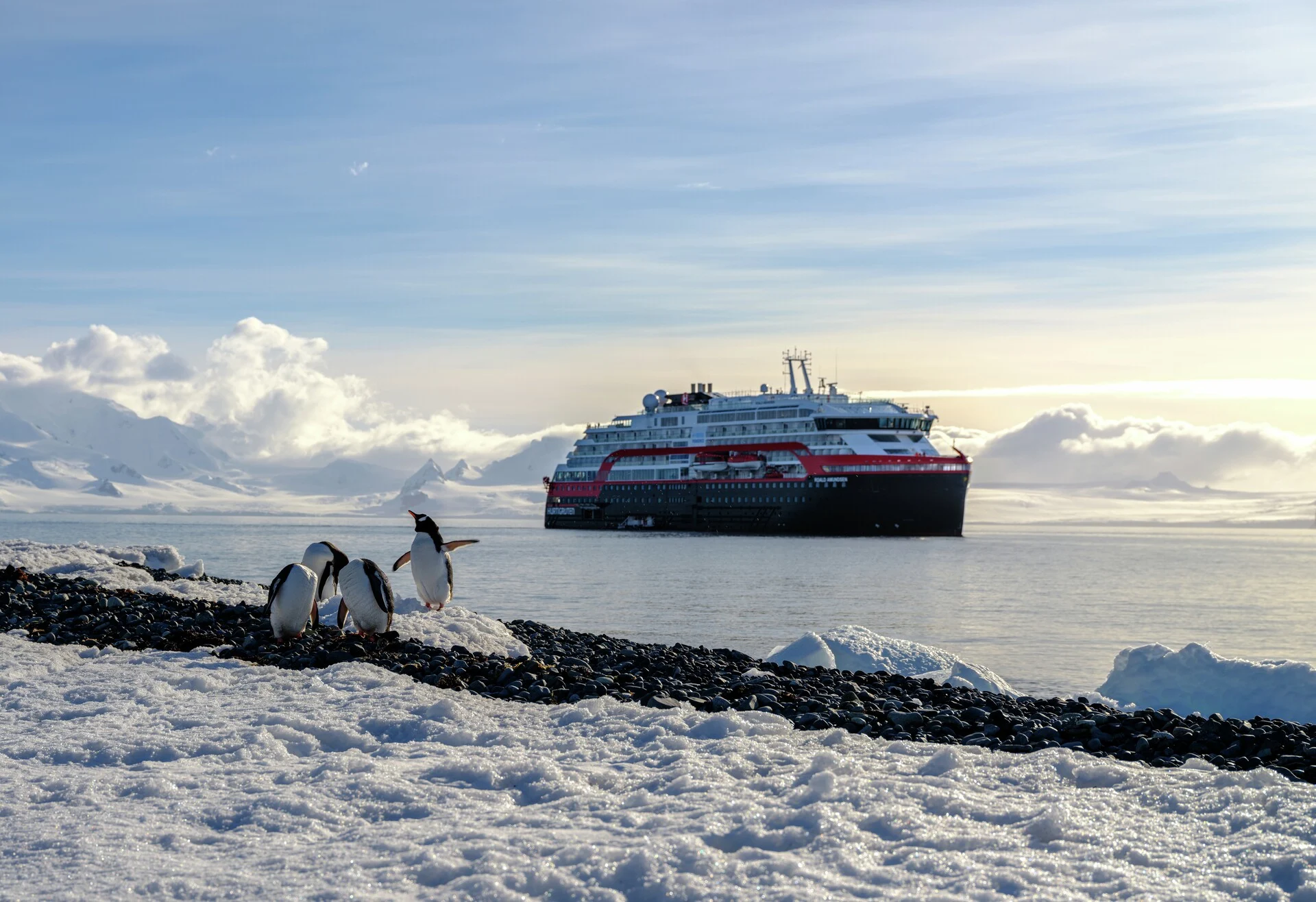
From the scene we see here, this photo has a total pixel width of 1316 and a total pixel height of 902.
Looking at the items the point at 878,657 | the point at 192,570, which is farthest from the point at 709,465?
the point at 878,657

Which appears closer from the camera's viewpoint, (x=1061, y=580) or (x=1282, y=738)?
(x=1282, y=738)

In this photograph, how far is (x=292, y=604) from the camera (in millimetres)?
10555

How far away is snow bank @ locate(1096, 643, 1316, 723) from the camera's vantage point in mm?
12172

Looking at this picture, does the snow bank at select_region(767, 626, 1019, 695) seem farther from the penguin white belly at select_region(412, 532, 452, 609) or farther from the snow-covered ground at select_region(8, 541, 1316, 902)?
the snow-covered ground at select_region(8, 541, 1316, 902)

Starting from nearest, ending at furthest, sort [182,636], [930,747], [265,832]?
[265,832] < [930,747] < [182,636]

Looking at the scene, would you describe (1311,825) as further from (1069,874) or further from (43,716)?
(43,716)

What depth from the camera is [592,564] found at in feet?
152

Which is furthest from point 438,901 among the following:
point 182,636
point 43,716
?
point 182,636

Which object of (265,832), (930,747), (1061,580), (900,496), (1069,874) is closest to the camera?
(1069,874)

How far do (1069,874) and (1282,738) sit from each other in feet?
12.9

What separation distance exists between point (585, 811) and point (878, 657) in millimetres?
9330

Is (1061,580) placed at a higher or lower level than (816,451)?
lower

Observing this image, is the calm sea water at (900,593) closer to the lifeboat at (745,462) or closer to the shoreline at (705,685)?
the shoreline at (705,685)

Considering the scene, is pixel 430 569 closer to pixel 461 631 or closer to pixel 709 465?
pixel 461 631
